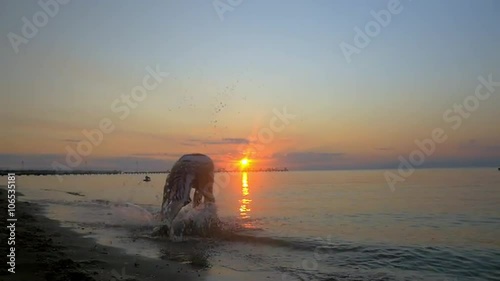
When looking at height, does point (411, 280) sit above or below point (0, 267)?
below

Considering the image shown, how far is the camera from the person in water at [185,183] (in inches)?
639

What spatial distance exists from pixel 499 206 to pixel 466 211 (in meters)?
4.94

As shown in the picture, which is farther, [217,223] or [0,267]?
[217,223]

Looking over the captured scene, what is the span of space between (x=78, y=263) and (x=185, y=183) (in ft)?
25.4

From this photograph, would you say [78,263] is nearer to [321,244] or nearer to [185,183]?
[185,183]

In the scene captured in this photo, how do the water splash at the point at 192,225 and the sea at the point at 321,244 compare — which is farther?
the water splash at the point at 192,225

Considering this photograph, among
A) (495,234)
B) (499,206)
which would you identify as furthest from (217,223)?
(499,206)

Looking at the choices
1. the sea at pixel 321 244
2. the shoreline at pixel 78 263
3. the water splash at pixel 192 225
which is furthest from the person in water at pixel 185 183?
the shoreline at pixel 78 263

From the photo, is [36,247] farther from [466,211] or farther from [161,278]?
[466,211]

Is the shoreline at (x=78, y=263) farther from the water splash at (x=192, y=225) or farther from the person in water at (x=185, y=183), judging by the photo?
the person in water at (x=185, y=183)

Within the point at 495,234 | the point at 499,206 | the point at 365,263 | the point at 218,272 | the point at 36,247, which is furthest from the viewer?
the point at 499,206

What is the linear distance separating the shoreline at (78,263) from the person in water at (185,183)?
11.4 ft

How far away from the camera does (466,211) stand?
26.1 m

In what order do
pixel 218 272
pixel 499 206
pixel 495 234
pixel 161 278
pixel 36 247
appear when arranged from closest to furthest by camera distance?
pixel 161 278
pixel 218 272
pixel 36 247
pixel 495 234
pixel 499 206
